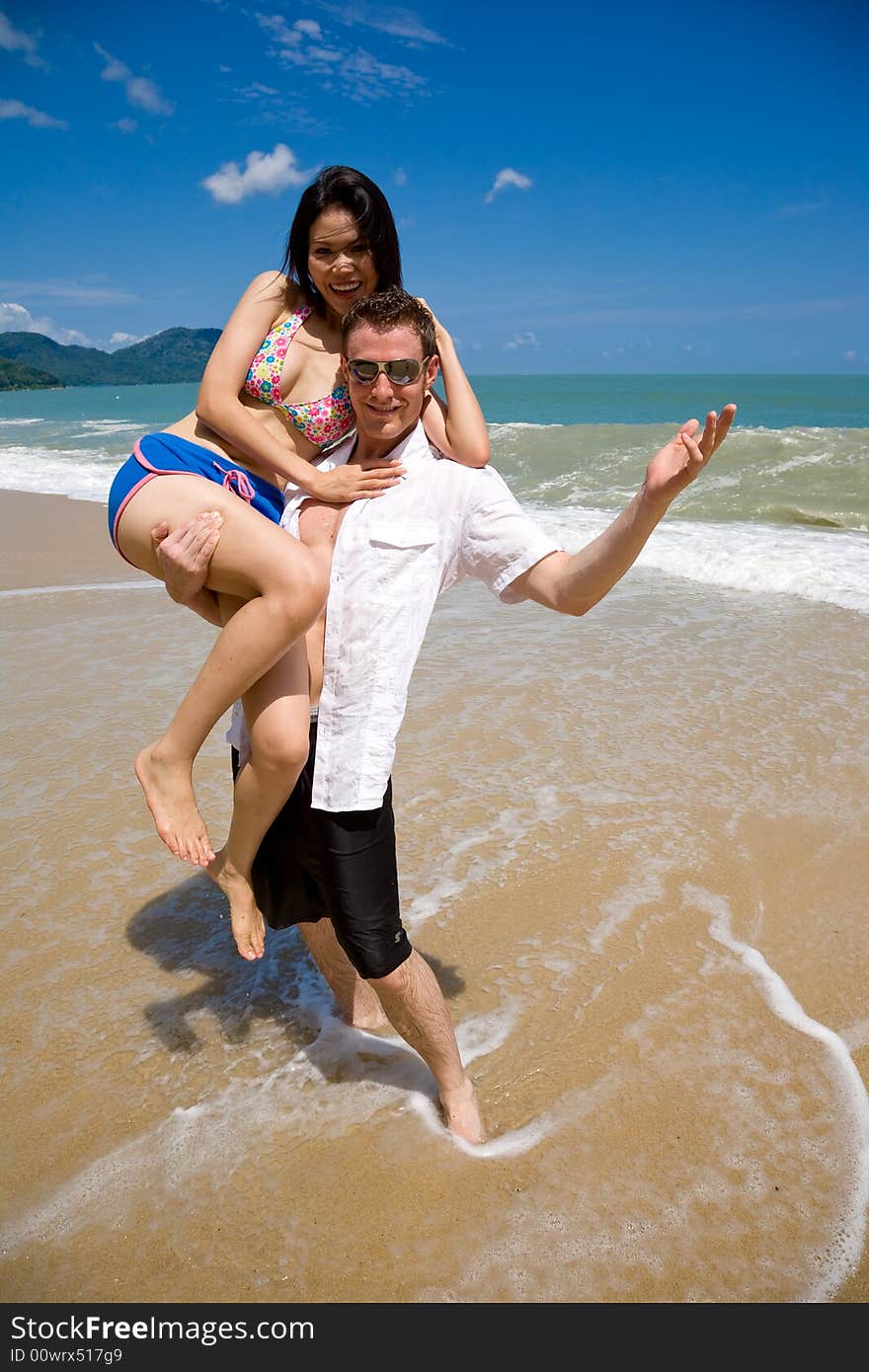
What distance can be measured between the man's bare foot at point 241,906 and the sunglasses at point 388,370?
1.38 meters

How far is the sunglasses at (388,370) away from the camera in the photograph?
2459mm

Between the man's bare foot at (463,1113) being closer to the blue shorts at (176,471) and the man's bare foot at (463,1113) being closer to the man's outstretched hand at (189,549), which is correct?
the man's outstretched hand at (189,549)

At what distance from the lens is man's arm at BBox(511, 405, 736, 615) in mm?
2174

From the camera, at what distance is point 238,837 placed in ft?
8.57

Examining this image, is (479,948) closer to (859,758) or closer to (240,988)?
(240,988)

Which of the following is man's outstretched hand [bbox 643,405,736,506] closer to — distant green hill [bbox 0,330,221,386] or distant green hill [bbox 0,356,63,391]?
distant green hill [bbox 0,356,63,391]

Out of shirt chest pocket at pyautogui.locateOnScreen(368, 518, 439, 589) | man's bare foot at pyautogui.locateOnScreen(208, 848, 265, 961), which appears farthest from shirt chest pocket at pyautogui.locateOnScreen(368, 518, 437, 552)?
man's bare foot at pyautogui.locateOnScreen(208, 848, 265, 961)

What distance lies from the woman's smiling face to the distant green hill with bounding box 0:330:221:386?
147m

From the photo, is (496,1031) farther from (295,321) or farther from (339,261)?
(339,261)

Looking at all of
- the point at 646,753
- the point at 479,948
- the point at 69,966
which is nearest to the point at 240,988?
the point at 69,966

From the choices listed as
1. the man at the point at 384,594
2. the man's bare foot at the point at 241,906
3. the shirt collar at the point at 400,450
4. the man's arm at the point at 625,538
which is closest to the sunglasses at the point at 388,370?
the man at the point at 384,594

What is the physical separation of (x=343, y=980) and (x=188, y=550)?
1.57 meters

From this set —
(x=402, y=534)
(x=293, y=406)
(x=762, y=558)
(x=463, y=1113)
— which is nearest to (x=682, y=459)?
(x=402, y=534)

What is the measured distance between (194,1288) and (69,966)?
A: 1457 millimetres
